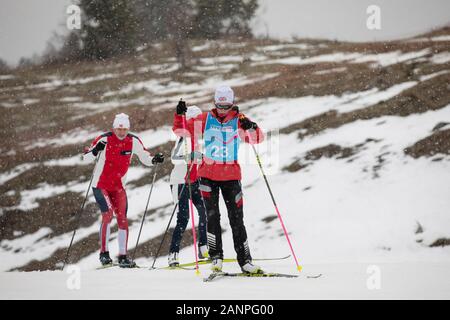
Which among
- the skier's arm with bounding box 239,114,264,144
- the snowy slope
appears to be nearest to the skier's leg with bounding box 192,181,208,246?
the snowy slope

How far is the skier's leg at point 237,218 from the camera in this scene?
6.33m

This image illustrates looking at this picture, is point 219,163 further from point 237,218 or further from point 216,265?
point 216,265

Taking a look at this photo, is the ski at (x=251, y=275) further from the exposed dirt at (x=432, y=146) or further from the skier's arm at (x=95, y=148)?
the exposed dirt at (x=432, y=146)

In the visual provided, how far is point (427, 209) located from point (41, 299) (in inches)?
319

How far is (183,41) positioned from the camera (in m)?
42.3

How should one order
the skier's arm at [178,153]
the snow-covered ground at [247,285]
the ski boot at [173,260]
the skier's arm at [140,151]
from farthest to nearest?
the skier's arm at [140,151] < the skier's arm at [178,153] < the ski boot at [173,260] < the snow-covered ground at [247,285]

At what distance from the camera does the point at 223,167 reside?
639 cm

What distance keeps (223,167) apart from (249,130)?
2.06ft

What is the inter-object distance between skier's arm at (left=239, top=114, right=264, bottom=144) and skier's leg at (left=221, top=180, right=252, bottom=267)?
2.11 feet

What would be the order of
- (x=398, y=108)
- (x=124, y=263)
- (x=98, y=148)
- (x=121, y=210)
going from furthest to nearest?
(x=398, y=108), (x=121, y=210), (x=98, y=148), (x=124, y=263)

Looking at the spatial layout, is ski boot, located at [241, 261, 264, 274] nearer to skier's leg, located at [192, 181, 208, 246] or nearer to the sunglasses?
the sunglasses

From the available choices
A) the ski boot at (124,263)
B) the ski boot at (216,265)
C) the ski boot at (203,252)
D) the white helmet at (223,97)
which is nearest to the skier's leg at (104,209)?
the ski boot at (124,263)

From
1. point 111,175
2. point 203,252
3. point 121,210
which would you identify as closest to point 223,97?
point 111,175

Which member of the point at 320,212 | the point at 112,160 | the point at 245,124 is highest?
the point at 245,124
